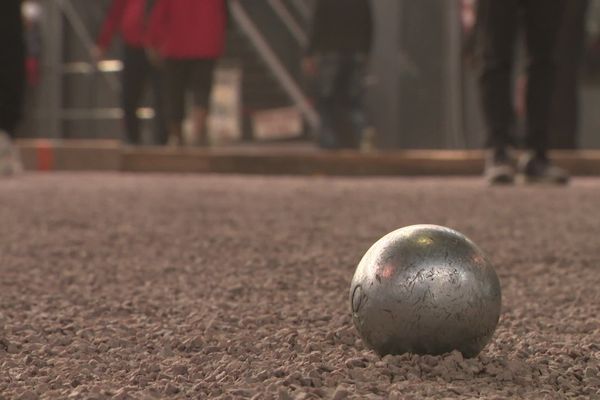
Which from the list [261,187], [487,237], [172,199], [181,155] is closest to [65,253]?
[487,237]

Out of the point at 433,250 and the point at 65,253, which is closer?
the point at 433,250

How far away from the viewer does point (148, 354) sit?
4.75 ft

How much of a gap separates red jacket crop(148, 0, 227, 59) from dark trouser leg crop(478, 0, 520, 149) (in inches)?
79.0

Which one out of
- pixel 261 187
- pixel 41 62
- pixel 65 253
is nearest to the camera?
pixel 65 253

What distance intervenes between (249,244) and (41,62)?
924 centimetres

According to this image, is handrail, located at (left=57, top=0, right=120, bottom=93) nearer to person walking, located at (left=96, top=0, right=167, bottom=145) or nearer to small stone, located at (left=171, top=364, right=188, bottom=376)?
person walking, located at (left=96, top=0, right=167, bottom=145)

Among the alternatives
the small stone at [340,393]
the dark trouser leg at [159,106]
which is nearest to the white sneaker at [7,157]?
the dark trouser leg at [159,106]

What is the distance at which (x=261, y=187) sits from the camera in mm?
4898

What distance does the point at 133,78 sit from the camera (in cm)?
668

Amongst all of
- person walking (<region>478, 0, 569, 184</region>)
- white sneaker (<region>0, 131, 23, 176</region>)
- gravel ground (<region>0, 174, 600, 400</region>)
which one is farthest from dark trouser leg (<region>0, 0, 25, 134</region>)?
person walking (<region>478, 0, 569, 184</region>)

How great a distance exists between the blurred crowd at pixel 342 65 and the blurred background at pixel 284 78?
1.01 meters

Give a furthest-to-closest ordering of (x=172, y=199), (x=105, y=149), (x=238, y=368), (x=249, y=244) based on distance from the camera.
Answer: (x=105, y=149) → (x=172, y=199) → (x=249, y=244) → (x=238, y=368)

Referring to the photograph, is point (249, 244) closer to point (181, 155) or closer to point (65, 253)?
point (65, 253)

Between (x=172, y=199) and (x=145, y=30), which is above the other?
(x=145, y=30)
